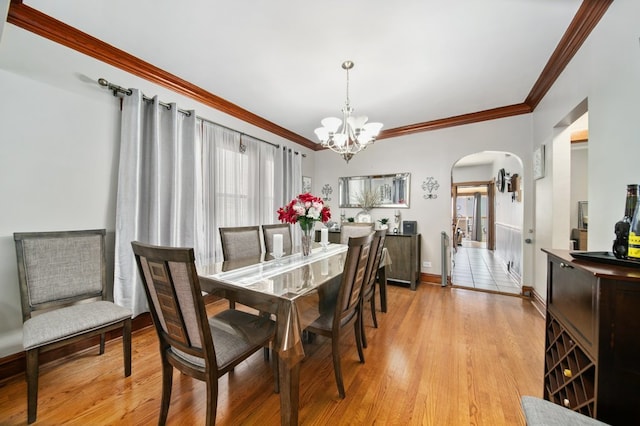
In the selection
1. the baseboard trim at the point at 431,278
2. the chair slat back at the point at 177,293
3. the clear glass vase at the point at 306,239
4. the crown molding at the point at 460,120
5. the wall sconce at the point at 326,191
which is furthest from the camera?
the wall sconce at the point at 326,191

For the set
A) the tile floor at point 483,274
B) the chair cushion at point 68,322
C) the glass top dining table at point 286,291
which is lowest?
the tile floor at point 483,274

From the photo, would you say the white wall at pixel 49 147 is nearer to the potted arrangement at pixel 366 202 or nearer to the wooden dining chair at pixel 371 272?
the wooden dining chair at pixel 371 272

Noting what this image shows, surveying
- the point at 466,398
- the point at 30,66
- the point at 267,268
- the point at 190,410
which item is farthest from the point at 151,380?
the point at 30,66

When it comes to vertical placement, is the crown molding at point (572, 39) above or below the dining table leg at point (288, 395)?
above

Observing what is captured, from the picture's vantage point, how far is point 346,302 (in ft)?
5.30

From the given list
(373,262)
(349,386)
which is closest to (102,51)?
(373,262)

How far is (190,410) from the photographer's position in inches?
55.8

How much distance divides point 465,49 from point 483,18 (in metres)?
0.34

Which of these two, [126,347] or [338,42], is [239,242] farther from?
[338,42]

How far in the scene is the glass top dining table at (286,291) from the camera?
116cm

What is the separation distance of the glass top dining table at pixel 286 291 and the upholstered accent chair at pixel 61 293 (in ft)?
2.44

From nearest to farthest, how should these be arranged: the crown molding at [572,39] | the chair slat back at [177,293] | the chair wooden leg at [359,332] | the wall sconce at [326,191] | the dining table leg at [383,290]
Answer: the chair slat back at [177,293] < the crown molding at [572,39] < the chair wooden leg at [359,332] < the dining table leg at [383,290] < the wall sconce at [326,191]

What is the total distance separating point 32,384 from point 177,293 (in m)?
1.14

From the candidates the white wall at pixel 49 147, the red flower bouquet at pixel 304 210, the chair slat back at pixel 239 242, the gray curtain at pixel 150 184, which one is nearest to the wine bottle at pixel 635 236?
the red flower bouquet at pixel 304 210
